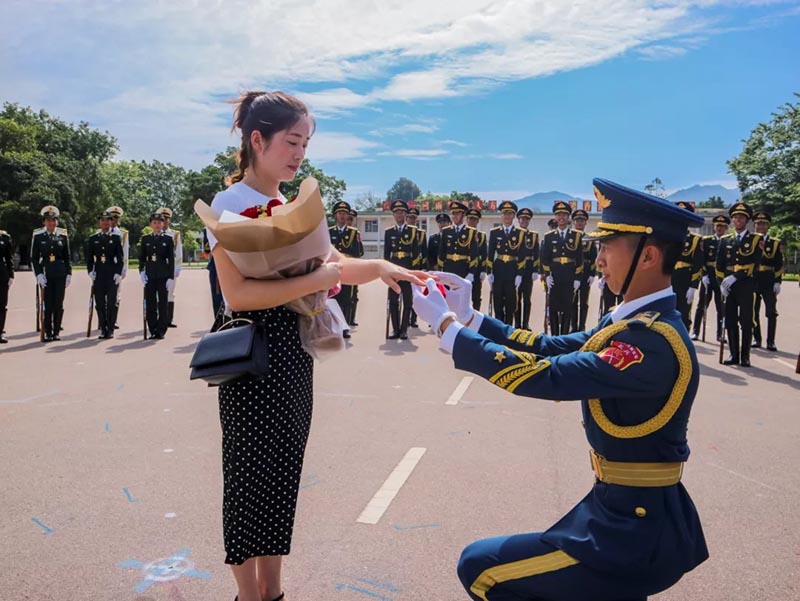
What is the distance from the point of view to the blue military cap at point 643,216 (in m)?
2.12

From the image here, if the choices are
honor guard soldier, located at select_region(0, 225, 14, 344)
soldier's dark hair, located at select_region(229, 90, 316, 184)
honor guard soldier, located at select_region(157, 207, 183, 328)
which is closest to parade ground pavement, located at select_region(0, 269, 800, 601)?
soldier's dark hair, located at select_region(229, 90, 316, 184)

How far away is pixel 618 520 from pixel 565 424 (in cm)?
391

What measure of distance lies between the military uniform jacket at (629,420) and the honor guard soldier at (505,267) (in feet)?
34.8

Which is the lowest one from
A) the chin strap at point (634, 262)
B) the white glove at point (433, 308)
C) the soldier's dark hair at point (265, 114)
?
the white glove at point (433, 308)

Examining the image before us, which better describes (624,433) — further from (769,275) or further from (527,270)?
(527,270)

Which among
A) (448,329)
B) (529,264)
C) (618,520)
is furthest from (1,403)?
(529,264)

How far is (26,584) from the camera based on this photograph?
3086mm

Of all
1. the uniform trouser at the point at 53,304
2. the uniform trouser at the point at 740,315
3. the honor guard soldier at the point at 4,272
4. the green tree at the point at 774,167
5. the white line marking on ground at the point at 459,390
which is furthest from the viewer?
the green tree at the point at 774,167

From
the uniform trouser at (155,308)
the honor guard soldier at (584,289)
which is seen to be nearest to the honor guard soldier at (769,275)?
the honor guard soldier at (584,289)

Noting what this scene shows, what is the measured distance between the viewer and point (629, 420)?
205cm

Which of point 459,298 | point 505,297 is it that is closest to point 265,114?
point 459,298

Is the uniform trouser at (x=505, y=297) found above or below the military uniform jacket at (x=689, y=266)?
below

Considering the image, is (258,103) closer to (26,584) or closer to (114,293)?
(26,584)

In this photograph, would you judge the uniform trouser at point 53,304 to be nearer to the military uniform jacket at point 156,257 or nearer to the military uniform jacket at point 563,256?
the military uniform jacket at point 156,257
